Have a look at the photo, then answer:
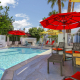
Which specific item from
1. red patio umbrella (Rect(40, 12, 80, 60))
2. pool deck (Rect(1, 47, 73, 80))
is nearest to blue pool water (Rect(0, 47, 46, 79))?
pool deck (Rect(1, 47, 73, 80))

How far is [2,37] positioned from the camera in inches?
551

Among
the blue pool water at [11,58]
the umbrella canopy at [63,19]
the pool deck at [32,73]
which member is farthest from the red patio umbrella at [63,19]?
the blue pool water at [11,58]

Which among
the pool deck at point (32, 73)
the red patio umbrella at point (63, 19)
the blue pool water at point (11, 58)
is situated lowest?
the blue pool water at point (11, 58)

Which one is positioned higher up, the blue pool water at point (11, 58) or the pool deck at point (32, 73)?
the pool deck at point (32, 73)

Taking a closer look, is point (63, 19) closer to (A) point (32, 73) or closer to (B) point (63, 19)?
(B) point (63, 19)

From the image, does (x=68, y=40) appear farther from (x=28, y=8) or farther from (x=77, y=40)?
(x=28, y=8)

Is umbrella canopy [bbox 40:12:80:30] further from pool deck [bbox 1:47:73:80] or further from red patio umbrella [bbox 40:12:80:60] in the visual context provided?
pool deck [bbox 1:47:73:80]

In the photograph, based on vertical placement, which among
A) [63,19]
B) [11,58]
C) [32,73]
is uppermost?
[63,19]

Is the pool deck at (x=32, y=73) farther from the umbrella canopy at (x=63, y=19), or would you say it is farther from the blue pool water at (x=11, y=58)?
the umbrella canopy at (x=63, y=19)

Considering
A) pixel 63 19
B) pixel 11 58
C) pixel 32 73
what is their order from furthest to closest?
pixel 11 58 < pixel 63 19 < pixel 32 73

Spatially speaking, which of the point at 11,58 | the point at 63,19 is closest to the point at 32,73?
the point at 63,19

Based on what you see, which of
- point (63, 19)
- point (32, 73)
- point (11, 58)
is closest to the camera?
point (32, 73)

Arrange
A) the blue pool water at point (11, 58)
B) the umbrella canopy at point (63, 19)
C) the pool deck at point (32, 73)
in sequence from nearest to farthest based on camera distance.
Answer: the pool deck at point (32, 73) < the umbrella canopy at point (63, 19) < the blue pool water at point (11, 58)

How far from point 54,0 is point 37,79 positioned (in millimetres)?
15829
